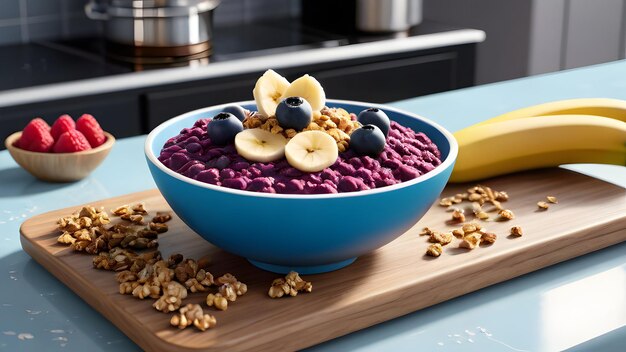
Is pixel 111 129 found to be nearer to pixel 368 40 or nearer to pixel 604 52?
pixel 368 40

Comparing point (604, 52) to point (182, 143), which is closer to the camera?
point (182, 143)

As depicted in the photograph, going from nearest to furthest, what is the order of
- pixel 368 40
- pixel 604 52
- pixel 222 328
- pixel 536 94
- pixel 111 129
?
1. pixel 222 328
2. pixel 536 94
3. pixel 111 129
4. pixel 368 40
5. pixel 604 52

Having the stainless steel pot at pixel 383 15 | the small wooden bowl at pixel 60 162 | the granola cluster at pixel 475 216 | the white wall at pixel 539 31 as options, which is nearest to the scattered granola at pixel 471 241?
the granola cluster at pixel 475 216

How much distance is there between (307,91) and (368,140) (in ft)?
0.37

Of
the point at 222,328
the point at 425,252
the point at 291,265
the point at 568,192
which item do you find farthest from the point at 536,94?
the point at 222,328

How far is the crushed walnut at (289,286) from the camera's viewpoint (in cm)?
105

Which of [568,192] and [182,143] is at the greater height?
[182,143]

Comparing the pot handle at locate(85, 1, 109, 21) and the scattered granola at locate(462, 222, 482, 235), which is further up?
the pot handle at locate(85, 1, 109, 21)

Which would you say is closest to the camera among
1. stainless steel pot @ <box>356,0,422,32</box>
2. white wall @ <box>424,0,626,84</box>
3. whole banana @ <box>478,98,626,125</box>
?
whole banana @ <box>478,98,626,125</box>

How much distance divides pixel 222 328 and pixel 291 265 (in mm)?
151

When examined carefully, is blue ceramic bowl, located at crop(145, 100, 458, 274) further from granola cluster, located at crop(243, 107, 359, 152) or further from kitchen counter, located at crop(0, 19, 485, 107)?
kitchen counter, located at crop(0, 19, 485, 107)

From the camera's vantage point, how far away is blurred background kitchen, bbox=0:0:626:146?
2.63 meters

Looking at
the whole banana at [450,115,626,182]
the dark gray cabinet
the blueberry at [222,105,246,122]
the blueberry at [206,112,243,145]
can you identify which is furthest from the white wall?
the blueberry at [206,112,243,145]

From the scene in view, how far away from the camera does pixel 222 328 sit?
3.22 feet
